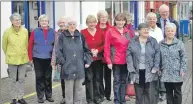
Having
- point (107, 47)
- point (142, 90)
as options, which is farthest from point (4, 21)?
point (142, 90)

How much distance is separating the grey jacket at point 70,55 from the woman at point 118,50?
2.12 feet

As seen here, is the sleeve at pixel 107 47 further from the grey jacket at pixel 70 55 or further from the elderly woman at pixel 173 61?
the elderly woman at pixel 173 61

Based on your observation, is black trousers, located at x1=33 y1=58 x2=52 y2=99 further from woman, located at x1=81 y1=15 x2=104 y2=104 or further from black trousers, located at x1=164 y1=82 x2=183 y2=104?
black trousers, located at x1=164 y1=82 x2=183 y2=104

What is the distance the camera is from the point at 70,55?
6914 mm

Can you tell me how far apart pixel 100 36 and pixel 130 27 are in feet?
2.42

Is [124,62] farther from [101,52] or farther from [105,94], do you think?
[105,94]

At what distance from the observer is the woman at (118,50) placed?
745 centimetres

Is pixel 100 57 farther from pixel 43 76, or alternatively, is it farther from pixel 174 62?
pixel 174 62

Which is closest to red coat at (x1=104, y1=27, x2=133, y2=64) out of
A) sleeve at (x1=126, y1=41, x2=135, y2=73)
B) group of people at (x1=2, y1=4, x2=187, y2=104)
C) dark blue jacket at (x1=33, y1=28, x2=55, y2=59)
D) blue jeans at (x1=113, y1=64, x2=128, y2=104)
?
group of people at (x1=2, y1=4, x2=187, y2=104)

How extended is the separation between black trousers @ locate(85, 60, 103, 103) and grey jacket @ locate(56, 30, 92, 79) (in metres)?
0.75

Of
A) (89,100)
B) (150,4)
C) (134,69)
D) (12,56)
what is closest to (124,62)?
(134,69)

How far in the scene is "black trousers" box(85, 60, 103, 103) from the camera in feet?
25.7

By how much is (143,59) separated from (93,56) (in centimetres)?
123

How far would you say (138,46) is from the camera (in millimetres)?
6922
